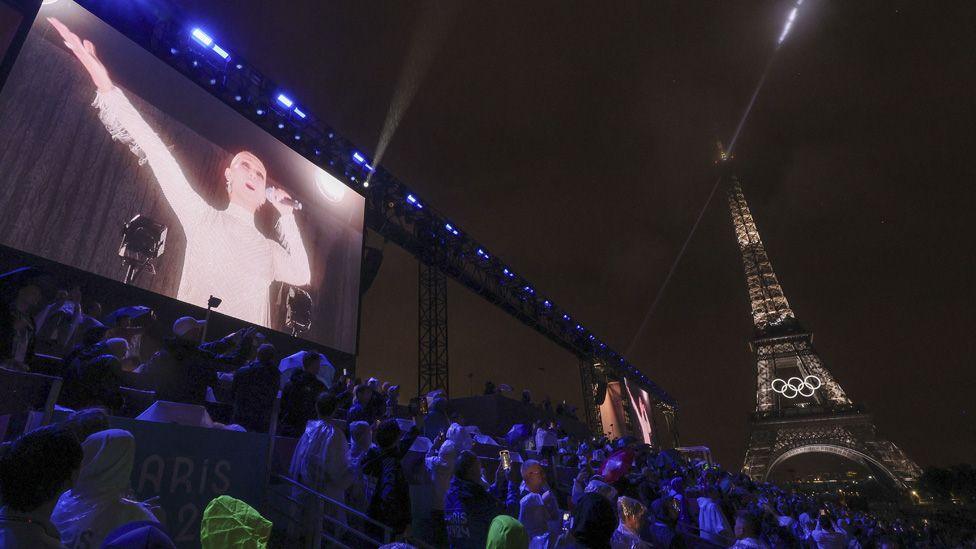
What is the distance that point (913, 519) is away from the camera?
39.6 metres

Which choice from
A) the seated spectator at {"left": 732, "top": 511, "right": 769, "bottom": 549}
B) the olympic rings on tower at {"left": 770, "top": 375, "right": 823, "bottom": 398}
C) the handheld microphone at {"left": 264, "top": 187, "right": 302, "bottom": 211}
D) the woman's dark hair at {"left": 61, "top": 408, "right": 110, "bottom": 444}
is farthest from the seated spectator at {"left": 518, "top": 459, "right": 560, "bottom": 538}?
the olympic rings on tower at {"left": 770, "top": 375, "right": 823, "bottom": 398}

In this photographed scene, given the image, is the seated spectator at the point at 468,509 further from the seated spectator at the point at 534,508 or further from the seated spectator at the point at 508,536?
the seated spectator at the point at 508,536

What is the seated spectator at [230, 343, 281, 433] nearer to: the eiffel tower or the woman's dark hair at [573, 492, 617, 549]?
the woman's dark hair at [573, 492, 617, 549]

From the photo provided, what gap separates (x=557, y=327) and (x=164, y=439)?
25323 mm

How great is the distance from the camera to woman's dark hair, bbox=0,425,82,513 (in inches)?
64.1

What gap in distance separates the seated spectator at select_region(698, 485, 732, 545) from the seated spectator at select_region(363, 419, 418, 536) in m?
5.02

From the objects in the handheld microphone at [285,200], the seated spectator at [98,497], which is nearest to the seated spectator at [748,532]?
the seated spectator at [98,497]

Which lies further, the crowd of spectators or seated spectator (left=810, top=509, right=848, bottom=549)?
seated spectator (left=810, top=509, right=848, bottom=549)

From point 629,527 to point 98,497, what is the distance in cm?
370

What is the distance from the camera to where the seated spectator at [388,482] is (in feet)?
13.4

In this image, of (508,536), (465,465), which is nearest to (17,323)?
(465,465)

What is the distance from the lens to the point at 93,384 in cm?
376

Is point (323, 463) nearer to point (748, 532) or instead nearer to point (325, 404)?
point (325, 404)

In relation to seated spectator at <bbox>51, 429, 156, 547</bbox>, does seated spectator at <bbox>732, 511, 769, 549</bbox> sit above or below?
below
